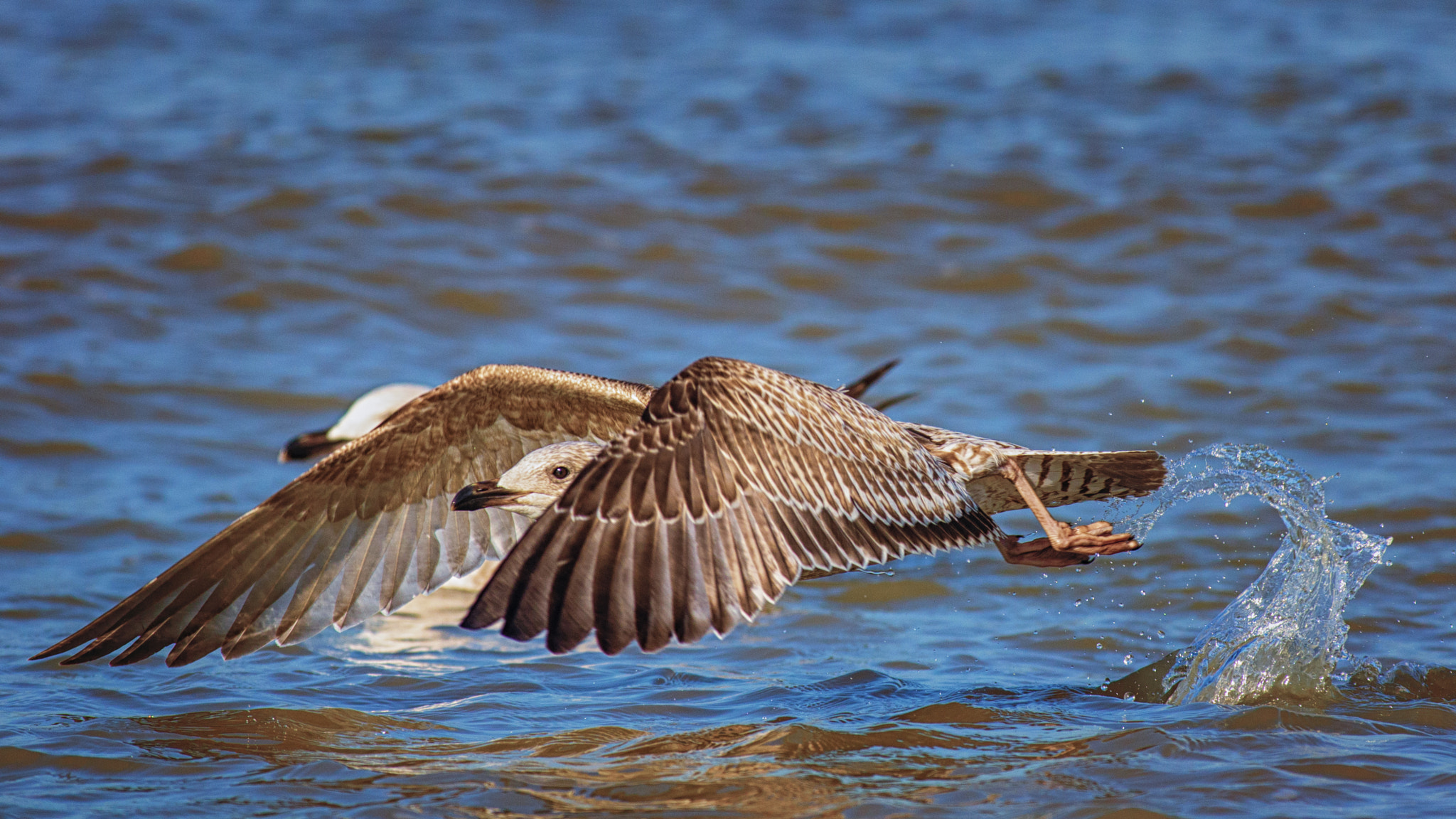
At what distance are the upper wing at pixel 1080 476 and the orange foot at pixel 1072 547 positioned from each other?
0.60 ft

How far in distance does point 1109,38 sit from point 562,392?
37.9ft

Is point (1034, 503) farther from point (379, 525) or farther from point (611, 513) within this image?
point (379, 525)

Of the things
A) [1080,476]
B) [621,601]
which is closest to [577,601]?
[621,601]

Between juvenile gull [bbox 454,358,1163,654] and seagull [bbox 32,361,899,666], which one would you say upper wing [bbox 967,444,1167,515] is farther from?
seagull [bbox 32,361,899,666]

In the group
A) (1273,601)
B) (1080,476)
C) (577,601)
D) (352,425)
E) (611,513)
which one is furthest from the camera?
(352,425)

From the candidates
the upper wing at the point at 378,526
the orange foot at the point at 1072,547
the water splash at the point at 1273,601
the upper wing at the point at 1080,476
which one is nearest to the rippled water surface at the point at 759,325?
the water splash at the point at 1273,601

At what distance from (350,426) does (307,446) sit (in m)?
0.23

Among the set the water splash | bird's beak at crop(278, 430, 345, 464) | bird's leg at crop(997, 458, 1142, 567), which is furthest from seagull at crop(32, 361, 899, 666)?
bird's beak at crop(278, 430, 345, 464)

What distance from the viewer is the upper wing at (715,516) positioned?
3.53 m

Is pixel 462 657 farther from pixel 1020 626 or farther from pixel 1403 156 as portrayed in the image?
pixel 1403 156

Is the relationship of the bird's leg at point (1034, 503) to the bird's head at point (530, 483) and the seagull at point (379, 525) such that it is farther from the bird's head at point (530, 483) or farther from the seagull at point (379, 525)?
the bird's head at point (530, 483)

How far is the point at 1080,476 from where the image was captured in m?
4.55

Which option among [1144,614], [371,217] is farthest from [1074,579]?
[371,217]

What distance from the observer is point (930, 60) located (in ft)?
46.4
